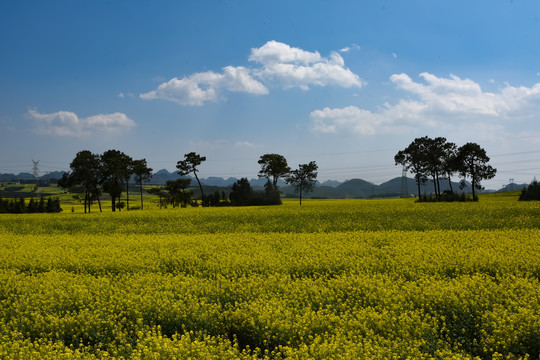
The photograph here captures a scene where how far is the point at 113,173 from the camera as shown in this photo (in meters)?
59.9

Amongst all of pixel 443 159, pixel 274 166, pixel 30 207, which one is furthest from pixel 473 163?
pixel 30 207

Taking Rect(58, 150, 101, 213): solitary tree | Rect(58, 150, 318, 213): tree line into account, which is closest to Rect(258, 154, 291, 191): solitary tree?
Rect(58, 150, 318, 213): tree line

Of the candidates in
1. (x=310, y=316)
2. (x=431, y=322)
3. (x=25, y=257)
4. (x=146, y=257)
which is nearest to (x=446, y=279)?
(x=431, y=322)

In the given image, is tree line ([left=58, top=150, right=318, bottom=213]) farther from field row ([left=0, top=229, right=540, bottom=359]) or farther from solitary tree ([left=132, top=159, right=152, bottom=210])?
field row ([left=0, top=229, right=540, bottom=359])

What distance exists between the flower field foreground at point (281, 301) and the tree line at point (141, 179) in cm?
4639

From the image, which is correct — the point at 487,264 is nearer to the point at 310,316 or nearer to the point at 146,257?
the point at 310,316

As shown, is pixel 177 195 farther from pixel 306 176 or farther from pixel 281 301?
pixel 281 301

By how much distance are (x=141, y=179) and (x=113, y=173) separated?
38.2 feet

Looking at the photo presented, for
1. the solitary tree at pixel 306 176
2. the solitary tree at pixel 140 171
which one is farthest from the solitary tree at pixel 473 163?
the solitary tree at pixel 140 171

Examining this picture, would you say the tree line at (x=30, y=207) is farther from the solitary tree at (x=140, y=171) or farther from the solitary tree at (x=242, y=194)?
the solitary tree at (x=242, y=194)

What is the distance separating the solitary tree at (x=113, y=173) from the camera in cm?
5931

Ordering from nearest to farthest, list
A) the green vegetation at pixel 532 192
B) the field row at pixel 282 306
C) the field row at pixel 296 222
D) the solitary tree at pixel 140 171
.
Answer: the field row at pixel 282 306, the field row at pixel 296 222, the green vegetation at pixel 532 192, the solitary tree at pixel 140 171

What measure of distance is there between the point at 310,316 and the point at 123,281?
612 cm

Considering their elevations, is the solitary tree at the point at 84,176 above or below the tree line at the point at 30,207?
above
